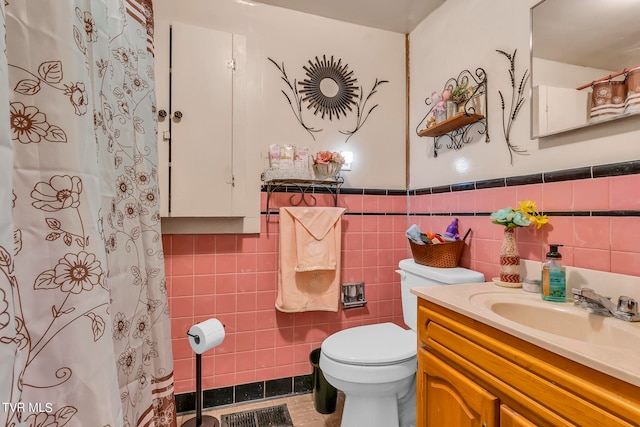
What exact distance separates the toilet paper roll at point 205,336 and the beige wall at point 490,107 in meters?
1.40

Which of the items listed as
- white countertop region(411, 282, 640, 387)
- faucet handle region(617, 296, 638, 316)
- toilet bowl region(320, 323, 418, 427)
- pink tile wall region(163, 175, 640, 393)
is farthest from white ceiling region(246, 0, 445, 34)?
toilet bowl region(320, 323, 418, 427)

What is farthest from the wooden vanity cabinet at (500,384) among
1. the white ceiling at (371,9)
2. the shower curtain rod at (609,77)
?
the white ceiling at (371,9)

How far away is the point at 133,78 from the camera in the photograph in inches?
32.0

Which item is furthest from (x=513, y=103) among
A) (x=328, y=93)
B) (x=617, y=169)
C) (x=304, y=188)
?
(x=304, y=188)

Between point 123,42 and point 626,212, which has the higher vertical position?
point 123,42

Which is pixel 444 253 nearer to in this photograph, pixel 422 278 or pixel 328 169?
pixel 422 278

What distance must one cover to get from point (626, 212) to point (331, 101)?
4.74 feet

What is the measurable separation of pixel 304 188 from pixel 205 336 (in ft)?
3.03

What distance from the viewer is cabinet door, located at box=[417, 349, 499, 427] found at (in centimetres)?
80

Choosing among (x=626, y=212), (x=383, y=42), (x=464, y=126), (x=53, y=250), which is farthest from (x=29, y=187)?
(x=383, y=42)

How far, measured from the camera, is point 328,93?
186cm

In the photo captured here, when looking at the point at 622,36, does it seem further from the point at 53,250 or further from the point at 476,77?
the point at 53,250

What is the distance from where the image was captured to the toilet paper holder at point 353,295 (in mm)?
1867

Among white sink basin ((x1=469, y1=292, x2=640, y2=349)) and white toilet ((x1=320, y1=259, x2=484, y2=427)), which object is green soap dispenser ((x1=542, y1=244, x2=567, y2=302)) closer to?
white sink basin ((x1=469, y1=292, x2=640, y2=349))
